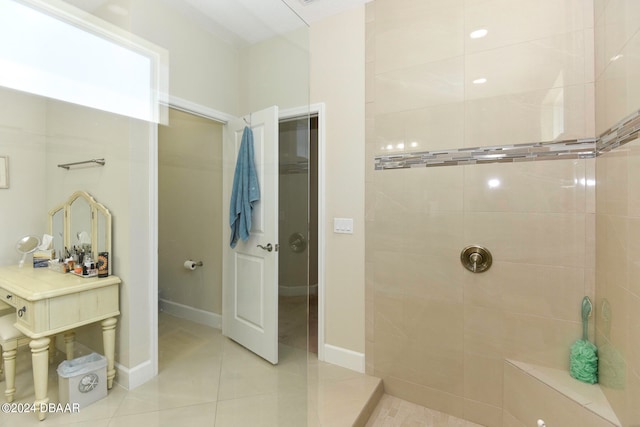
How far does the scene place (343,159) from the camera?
206 cm

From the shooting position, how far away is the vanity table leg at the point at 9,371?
0.87 meters

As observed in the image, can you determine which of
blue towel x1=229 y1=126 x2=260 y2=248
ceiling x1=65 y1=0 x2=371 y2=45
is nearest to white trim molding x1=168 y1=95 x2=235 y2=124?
blue towel x1=229 y1=126 x2=260 y2=248

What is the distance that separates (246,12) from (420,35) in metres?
1.04

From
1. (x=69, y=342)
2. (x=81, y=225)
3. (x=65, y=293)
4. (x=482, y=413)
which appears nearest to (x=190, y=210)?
(x=81, y=225)

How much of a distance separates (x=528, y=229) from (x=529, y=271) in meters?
0.22

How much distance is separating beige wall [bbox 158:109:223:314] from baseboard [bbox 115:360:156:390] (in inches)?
10.9

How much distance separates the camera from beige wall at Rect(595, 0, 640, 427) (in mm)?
1032

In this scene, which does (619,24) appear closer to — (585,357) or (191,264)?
(585,357)

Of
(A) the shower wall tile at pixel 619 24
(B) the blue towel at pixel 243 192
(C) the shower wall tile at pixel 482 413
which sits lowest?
(C) the shower wall tile at pixel 482 413

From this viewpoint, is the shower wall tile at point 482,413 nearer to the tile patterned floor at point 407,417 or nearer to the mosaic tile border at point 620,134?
the tile patterned floor at point 407,417

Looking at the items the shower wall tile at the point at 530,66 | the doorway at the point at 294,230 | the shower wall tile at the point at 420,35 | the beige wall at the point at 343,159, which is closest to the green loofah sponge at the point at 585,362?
the beige wall at the point at 343,159

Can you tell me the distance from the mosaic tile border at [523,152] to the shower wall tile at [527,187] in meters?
0.04

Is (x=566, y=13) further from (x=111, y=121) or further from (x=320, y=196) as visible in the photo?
(x=111, y=121)

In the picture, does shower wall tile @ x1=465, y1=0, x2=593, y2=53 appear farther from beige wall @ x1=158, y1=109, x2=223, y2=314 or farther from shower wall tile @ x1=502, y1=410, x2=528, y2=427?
shower wall tile @ x1=502, y1=410, x2=528, y2=427
